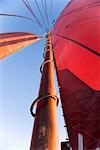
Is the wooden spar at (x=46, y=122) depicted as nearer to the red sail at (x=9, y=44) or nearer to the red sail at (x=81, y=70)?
the red sail at (x=9, y=44)

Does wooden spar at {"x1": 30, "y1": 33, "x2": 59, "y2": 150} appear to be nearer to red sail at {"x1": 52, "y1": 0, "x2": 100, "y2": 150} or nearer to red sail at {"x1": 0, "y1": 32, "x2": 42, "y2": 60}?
red sail at {"x1": 0, "y1": 32, "x2": 42, "y2": 60}

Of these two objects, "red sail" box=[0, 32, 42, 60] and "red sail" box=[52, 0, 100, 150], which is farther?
"red sail" box=[52, 0, 100, 150]

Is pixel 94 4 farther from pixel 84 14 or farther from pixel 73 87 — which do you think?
pixel 73 87

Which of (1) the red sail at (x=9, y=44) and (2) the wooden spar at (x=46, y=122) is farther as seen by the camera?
(1) the red sail at (x=9, y=44)

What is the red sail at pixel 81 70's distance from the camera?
2521 millimetres

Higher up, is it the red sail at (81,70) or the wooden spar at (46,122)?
the red sail at (81,70)

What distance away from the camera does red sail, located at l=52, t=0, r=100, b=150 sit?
2521 mm

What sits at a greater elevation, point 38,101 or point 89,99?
point 89,99

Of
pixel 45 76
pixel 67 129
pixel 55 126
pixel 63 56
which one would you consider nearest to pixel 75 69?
pixel 63 56

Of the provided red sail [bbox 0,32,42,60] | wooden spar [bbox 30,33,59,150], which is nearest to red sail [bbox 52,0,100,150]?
red sail [bbox 0,32,42,60]

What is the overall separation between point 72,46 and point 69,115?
55.2 inches

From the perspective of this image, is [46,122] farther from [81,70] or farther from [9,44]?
[81,70]

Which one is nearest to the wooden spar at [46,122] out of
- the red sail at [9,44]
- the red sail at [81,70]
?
the red sail at [9,44]

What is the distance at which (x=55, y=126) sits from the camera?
38.2 inches
